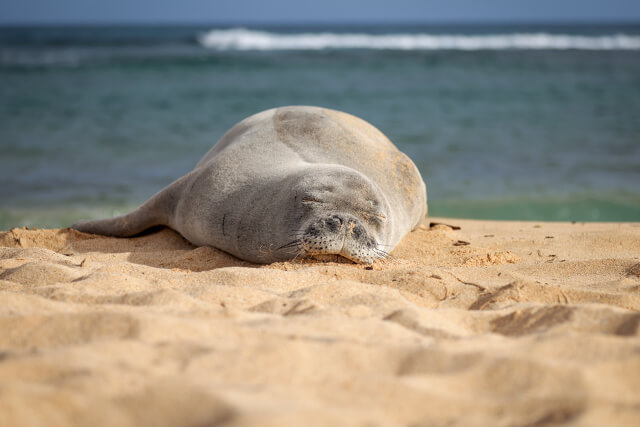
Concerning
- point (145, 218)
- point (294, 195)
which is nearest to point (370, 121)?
point (145, 218)

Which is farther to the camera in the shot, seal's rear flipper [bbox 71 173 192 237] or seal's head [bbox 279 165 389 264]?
seal's rear flipper [bbox 71 173 192 237]

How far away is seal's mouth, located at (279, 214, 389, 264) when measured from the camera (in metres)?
3.71

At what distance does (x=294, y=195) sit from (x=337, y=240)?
0.47 meters

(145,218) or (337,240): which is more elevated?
(337,240)

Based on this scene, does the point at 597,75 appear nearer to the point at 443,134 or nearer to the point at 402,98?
the point at 402,98

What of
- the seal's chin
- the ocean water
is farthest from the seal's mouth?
the ocean water

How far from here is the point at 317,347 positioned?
2.02 m

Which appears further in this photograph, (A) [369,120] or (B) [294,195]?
(A) [369,120]

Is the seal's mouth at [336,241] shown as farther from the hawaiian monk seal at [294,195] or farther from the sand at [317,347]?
the sand at [317,347]

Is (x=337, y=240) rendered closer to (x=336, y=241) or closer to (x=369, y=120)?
(x=336, y=241)

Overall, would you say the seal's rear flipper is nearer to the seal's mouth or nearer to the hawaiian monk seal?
the hawaiian monk seal

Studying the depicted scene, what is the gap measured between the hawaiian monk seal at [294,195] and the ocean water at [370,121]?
7.55 ft

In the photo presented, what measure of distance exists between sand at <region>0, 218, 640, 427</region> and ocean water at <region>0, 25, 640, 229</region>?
389 cm

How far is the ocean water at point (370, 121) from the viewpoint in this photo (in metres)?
7.50
